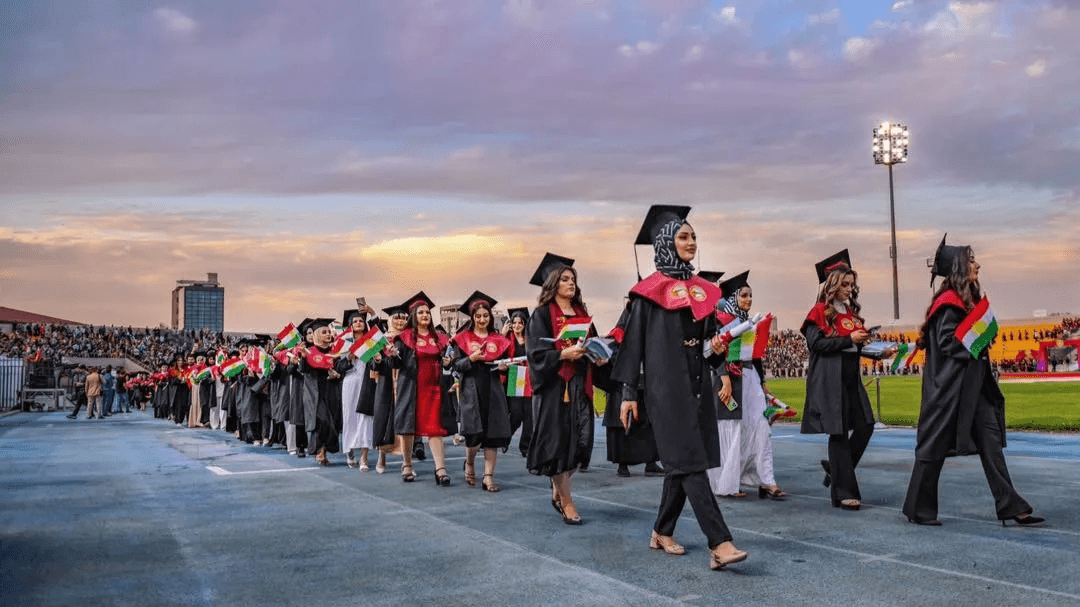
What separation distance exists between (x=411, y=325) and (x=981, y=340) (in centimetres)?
629

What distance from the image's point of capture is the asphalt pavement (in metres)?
A: 5.43

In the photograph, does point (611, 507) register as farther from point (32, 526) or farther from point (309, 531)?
point (32, 526)

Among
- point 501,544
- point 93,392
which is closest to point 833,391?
point 501,544

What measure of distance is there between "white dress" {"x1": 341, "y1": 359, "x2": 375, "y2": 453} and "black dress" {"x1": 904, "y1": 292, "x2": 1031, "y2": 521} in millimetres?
7070

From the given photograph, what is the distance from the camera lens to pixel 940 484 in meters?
9.62

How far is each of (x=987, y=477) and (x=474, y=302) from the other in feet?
18.1

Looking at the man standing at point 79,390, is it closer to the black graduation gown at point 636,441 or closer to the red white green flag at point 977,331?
the black graduation gown at point 636,441

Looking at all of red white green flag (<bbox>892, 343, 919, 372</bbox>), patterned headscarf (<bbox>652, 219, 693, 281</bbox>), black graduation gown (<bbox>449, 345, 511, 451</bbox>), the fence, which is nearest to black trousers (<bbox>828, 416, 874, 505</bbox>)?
red white green flag (<bbox>892, 343, 919, 372</bbox>)

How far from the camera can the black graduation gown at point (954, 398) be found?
7.26 metres

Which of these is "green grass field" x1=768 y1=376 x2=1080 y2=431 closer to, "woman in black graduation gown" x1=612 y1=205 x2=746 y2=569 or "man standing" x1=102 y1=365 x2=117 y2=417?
"woman in black graduation gown" x1=612 y1=205 x2=746 y2=569

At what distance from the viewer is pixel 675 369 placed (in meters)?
6.17

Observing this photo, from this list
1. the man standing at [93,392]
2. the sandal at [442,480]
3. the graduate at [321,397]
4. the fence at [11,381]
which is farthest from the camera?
the fence at [11,381]

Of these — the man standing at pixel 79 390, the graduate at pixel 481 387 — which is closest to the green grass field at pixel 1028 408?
the graduate at pixel 481 387

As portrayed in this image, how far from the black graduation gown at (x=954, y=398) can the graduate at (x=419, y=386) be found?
526 cm
